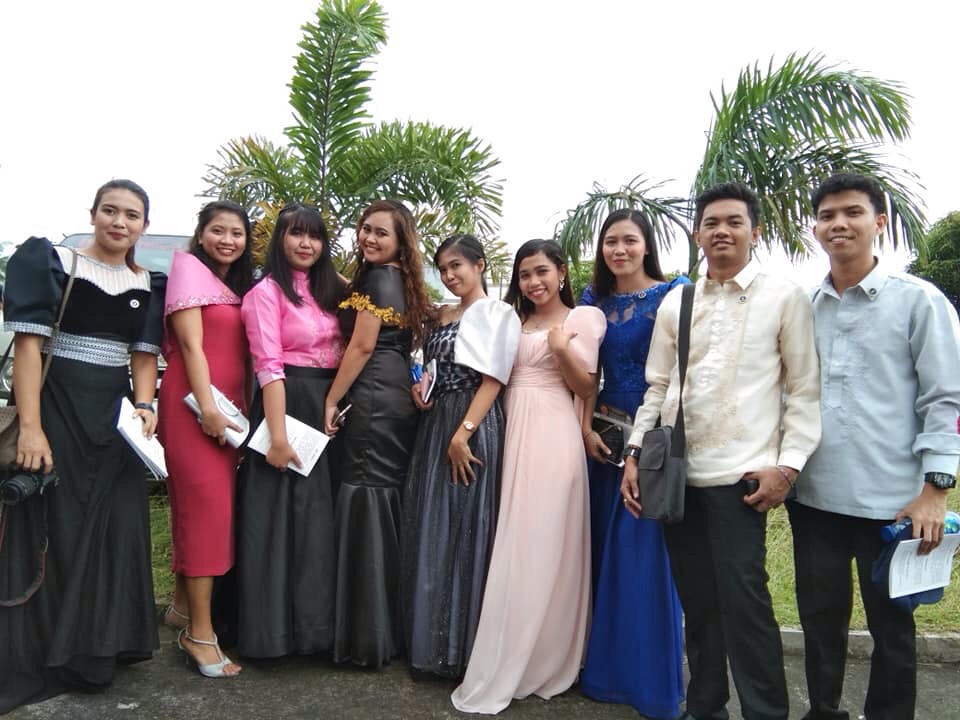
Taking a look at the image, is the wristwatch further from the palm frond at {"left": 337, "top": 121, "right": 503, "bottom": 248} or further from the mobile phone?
the palm frond at {"left": 337, "top": 121, "right": 503, "bottom": 248}

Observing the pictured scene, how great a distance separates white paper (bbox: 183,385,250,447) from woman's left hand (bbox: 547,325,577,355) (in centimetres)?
135

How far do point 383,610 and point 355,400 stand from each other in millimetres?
907

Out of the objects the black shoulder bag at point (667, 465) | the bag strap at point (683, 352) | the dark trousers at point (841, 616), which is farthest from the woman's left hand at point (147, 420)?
the dark trousers at point (841, 616)

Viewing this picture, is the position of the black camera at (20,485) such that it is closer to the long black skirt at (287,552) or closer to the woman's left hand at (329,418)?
the long black skirt at (287,552)

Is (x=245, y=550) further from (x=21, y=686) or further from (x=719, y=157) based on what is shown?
(x=719, y=157)

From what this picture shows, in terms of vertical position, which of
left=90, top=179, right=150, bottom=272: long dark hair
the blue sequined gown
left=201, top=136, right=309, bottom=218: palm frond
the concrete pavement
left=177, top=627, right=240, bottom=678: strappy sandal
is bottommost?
the concrete pavement

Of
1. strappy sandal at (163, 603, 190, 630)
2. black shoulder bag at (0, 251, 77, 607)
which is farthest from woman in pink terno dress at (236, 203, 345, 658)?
black shoulder bag at (0, 251, 77, 607)

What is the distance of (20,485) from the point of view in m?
2.54

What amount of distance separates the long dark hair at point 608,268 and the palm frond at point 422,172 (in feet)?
7.29

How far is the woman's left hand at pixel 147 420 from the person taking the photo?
285cm

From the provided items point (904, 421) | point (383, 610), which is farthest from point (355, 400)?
point (904, 421)

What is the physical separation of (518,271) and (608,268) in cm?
40

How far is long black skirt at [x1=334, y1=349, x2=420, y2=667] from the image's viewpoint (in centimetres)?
305

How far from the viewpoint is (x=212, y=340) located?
309cm
